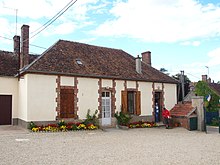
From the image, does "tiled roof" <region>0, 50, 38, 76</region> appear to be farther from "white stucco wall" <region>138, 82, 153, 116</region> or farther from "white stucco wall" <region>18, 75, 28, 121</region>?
"white stucco wall" <region>138, 82, 153, 116</region>

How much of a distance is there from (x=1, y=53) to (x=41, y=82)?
5.35m

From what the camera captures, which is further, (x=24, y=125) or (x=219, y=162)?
(x=24, y=125)

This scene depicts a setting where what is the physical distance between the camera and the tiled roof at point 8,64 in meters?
14.1

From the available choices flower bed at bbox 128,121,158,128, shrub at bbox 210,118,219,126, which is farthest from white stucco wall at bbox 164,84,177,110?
shrub at bbox 210,118,219,126

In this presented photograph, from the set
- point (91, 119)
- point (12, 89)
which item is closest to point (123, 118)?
point (91, 119)

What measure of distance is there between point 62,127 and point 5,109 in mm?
4162

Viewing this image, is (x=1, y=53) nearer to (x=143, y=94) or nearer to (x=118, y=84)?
(x=118, y=84)

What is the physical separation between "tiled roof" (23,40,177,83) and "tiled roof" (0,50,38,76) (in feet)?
8.04

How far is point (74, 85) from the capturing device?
1323 cm

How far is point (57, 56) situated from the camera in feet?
45.6

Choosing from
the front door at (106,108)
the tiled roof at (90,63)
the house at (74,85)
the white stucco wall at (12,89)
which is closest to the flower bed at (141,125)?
the house at (74,85)

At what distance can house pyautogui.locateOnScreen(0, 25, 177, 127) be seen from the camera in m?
12.4

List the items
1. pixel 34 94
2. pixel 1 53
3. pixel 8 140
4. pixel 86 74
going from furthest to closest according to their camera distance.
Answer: pixel 1 53 < pixel 86 74 < pixel 34 94 < pixel 8 140

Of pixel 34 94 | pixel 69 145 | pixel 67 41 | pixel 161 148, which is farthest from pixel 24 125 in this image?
pixel 161 148
